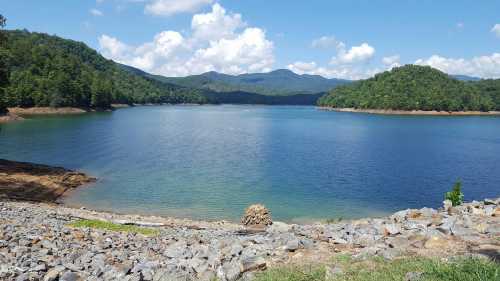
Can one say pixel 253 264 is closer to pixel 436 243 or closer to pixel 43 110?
pixel 436 243

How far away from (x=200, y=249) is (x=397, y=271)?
23.2 feet

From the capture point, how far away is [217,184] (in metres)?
42.8

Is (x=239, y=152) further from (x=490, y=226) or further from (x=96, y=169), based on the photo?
(x=490, y=226)

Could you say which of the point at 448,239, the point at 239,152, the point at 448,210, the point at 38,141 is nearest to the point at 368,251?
the point at 448,239

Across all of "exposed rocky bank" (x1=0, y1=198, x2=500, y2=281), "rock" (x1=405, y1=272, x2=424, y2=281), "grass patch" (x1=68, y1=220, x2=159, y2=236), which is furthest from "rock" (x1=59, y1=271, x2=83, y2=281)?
"rock" (x1=405, y1=272, x2=424, y2=281)

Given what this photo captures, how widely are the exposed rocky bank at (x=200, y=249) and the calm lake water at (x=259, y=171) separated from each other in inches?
631

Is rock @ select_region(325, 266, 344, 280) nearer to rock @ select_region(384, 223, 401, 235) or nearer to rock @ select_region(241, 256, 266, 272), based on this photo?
rock @ select_region(241, 256, 266, 272)

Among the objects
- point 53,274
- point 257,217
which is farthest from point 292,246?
point 257,217

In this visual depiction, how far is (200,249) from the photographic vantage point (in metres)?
14.6

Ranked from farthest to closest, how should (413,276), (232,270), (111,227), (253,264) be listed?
(111,227) < (253,264) < (232,270) < (413,276)

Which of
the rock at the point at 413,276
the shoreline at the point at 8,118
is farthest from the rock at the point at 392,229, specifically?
the shoreline at the point at 8,118

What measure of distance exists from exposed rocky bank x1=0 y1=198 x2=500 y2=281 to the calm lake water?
52.6 feet

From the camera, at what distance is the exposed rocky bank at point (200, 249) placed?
11891 millimetres

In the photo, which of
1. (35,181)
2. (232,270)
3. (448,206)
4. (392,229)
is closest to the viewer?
(232,270)
